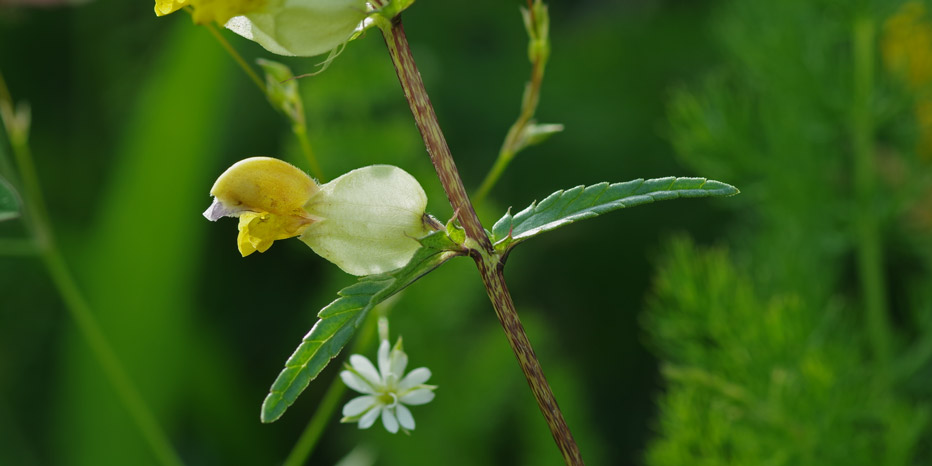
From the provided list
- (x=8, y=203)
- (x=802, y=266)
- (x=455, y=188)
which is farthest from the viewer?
(x=802, y=266)

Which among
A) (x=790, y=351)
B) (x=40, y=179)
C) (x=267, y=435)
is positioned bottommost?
(x=267, y=435)

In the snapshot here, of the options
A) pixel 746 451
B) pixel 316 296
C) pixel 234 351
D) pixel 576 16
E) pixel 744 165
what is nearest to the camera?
pixel 746 451

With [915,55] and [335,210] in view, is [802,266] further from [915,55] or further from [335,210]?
[335,210]

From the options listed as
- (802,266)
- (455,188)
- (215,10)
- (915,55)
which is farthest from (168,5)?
(915,55)

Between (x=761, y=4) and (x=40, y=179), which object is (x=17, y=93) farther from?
(x=761, y=4)

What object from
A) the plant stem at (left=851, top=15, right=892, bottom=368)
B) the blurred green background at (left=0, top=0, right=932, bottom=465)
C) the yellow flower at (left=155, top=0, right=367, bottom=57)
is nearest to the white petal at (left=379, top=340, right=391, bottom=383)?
the yellow flower at (left=155, top=0, right=367, bottom=57)

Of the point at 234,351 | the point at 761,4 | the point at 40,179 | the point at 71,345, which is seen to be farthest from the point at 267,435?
the point at 761,4

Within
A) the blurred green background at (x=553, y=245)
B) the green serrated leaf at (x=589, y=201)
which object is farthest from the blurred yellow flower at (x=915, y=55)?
the green serrated leaf at (x=589, y=201)
